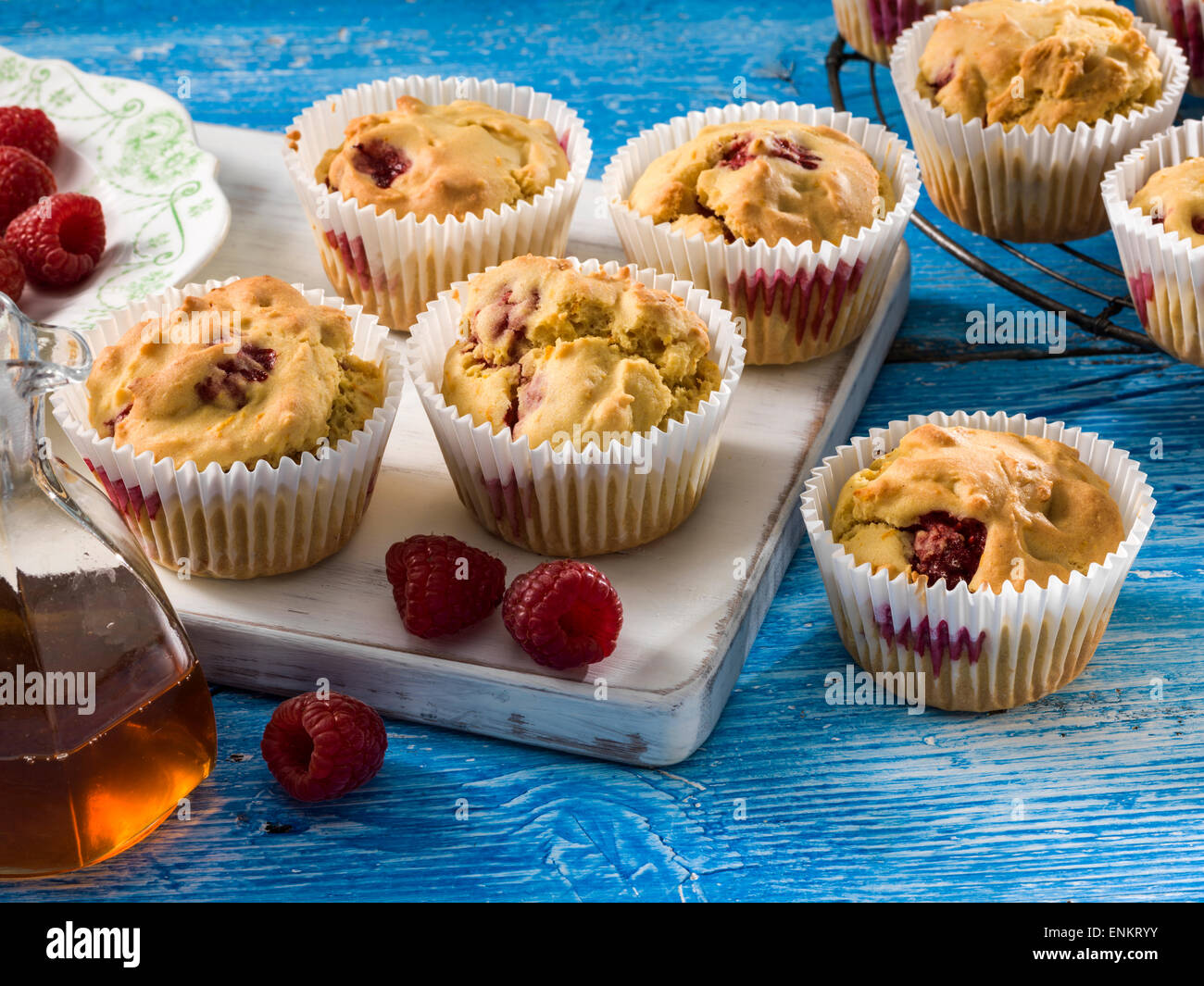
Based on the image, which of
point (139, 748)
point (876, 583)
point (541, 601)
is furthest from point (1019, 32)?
point (139, 748)

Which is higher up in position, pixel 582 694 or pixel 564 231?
pixel 564 231

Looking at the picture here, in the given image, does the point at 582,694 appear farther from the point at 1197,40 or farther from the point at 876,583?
the point at 1197,40

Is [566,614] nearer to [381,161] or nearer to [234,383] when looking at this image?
[234,383]

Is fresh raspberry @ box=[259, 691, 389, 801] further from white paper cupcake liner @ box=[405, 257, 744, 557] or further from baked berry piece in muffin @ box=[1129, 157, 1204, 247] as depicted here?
baked berry piece in muffin @ box=[1129, 157, 1204, 247]

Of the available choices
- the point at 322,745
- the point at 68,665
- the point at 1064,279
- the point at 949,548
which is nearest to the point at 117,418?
the point at 68,665

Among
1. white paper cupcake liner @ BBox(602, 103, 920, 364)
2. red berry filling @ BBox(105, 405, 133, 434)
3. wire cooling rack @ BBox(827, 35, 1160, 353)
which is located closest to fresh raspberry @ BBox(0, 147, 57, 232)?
red berry filling @ BBox(105, 405, 133, 434)
